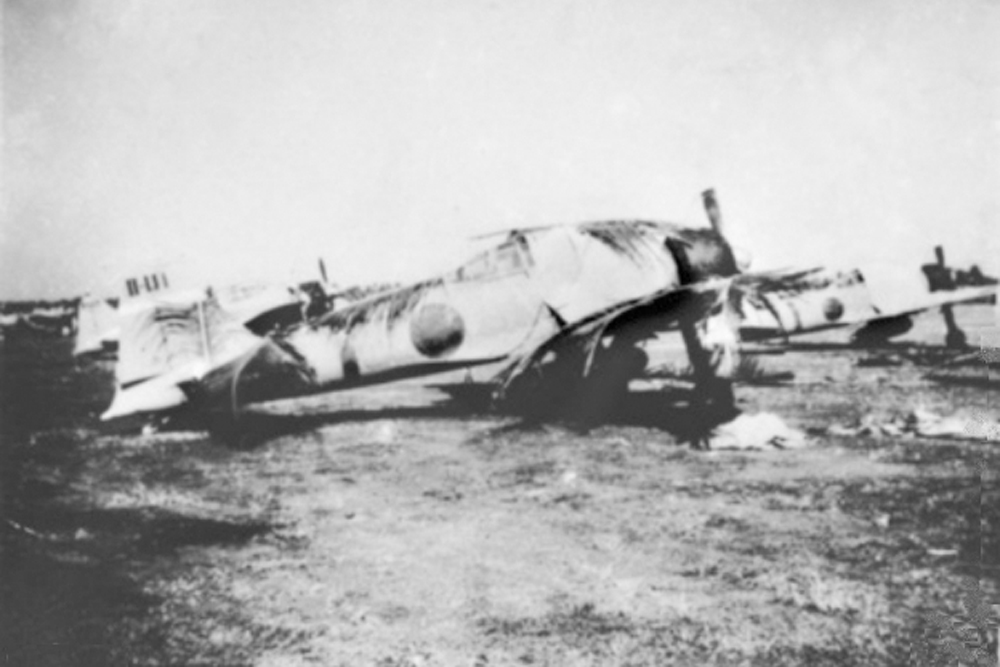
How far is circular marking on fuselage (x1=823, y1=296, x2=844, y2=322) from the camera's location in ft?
30.9

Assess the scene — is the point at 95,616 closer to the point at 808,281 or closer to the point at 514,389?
the point at 514,389

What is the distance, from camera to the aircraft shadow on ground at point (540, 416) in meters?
6.08

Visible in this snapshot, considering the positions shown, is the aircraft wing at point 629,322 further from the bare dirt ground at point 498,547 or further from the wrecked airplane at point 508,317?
Result: the bare dirt ground at point 498,547

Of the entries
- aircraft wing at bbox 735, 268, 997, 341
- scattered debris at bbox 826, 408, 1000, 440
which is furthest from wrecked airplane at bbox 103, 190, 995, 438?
aircraft wing at bbox 735, 268, 997, 341

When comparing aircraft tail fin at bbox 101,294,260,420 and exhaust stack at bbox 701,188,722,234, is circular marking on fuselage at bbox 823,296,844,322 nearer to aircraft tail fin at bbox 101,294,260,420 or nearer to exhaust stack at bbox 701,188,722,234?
exhaust stack at bbox 701,188,722,234

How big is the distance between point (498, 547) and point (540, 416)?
294cm

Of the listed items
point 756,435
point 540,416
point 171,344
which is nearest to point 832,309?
point 756,435

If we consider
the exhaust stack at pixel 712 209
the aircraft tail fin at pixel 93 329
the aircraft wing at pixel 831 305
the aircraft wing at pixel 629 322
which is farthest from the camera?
the aircraft tail fin at pixel 93 329

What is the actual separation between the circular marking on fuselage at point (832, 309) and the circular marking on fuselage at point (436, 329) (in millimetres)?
6070

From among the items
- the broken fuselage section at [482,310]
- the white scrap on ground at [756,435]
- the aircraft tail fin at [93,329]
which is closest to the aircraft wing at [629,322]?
the broken fuselage section at [482,310]

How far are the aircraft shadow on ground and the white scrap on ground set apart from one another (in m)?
0.19

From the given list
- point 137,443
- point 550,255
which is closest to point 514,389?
point 550,255

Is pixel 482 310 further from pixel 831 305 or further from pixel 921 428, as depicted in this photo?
pixel 831 305

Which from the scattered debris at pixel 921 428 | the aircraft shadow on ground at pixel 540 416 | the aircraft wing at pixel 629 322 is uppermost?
the aircraft wing at pixel 629 322
